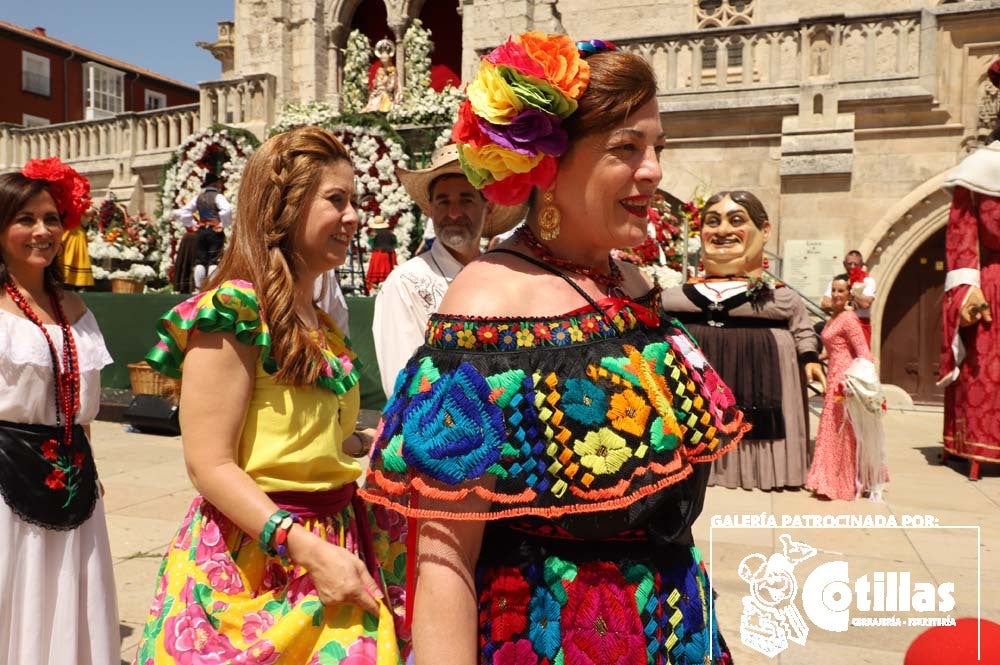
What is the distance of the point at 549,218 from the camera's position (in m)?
1.53

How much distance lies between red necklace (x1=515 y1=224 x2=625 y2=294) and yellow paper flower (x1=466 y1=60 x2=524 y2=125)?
0.77 feet

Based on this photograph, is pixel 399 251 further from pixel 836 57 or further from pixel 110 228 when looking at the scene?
pixel 836 57

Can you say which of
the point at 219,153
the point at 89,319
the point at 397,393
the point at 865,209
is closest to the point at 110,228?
the point at 219,153

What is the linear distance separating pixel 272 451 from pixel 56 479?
137 cm

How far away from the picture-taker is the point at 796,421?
6086mm

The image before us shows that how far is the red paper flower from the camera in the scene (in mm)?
2734

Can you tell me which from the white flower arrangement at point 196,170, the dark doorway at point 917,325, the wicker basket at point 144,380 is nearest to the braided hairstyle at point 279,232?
the wicker basket at point 144,380

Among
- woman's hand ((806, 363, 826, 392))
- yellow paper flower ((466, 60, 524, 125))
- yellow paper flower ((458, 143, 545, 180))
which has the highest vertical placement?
yellow paper flower ((466, 60, 524, 125))

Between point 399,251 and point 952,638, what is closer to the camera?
point 952,638

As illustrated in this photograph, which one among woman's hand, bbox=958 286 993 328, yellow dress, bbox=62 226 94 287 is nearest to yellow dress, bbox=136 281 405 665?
yellow dress, bbox=62 226 94 287

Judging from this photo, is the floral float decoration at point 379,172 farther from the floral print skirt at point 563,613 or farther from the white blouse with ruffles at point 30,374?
the floral print skirt at point 563,613

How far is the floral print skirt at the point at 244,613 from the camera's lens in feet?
5.59

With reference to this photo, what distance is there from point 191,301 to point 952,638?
1839 mm

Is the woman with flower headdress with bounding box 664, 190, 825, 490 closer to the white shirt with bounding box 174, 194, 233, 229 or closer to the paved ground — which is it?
the paved ground
